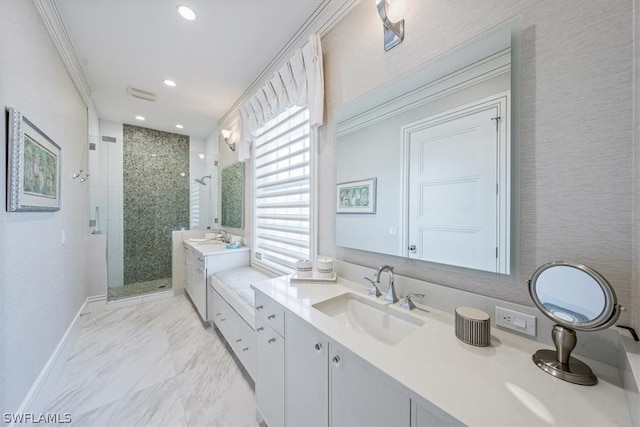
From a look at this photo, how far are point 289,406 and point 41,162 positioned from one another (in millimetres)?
2224

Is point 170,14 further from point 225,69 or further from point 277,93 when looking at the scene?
point 277,93

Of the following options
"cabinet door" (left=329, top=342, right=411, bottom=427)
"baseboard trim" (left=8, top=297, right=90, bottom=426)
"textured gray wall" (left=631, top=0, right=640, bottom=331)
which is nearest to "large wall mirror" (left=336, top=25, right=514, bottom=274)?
"textured gray wall" (left=631, top=0, right=640, bottom=331)

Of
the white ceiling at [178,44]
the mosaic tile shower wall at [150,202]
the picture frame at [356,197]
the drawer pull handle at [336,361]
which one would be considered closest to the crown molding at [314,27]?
the white ceiling at [178,44]

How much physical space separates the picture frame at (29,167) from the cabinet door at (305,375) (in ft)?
5.43

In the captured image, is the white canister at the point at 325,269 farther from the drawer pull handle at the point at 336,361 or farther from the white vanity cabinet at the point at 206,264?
the white vanity cabinet at the point at 206,264

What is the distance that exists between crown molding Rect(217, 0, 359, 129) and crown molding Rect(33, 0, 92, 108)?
1.53 metres

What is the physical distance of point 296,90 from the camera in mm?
1899

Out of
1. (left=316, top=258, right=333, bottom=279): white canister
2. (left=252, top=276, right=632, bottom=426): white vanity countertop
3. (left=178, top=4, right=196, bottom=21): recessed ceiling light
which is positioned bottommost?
(left=252, top=276, right=632, bottom=426): white vanity countertop

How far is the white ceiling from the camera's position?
5.56ft

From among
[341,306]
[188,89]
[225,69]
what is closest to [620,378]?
[341,306]

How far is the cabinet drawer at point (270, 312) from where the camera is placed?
1217 millimetres

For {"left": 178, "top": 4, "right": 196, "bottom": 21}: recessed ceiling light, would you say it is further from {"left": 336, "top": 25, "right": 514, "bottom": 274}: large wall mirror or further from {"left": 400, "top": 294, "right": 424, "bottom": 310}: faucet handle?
{"left": 400, "top": 294, "right": 424, "bottom": 310}: faucet handle

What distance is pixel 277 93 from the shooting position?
2.11 m

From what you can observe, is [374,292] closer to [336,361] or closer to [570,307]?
[336,361]
